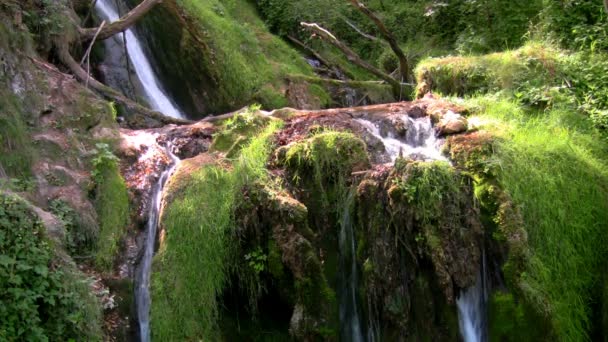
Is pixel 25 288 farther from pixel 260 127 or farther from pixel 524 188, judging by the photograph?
pixel 524 188

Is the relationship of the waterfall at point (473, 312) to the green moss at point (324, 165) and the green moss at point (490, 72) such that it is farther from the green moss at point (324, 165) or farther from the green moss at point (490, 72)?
the green moss at point (490, 72)

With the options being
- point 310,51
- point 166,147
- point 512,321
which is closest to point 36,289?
point 166,147

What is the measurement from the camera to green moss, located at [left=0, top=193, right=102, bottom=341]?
4.72 meters

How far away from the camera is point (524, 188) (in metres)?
6.81

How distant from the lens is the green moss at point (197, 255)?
582cm

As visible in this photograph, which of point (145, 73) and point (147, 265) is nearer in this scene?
point (147, 265)

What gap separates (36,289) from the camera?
4891 millimetres

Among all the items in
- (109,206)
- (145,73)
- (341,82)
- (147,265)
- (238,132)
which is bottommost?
(147,265)

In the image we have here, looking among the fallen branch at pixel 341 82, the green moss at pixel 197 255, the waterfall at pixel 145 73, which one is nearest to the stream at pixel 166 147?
the waterfall at pixel 145 73

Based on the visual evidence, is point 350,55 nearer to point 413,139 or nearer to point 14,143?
point 413,139

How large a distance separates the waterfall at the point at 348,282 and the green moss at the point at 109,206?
8.25 ft

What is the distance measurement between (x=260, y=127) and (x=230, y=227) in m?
2.01

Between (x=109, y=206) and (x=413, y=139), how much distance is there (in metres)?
4.11

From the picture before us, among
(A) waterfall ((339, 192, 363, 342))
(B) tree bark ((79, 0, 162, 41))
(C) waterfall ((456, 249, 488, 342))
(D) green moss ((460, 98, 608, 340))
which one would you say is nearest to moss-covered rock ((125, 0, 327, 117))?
(B) tree bark ((79, 0, 162, 41))
